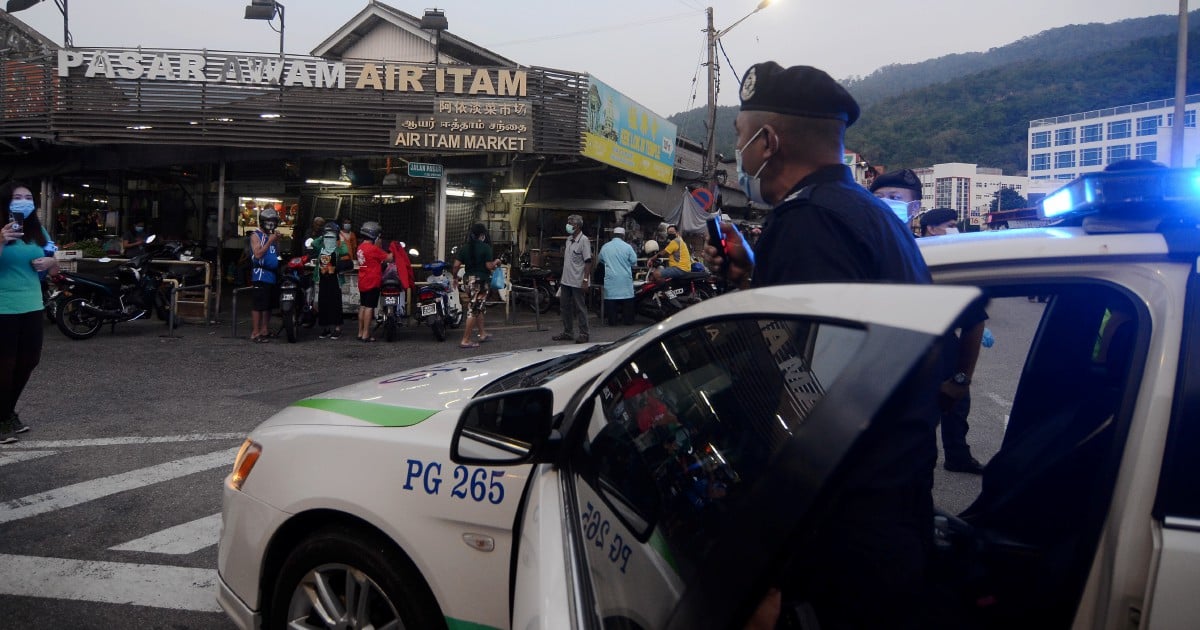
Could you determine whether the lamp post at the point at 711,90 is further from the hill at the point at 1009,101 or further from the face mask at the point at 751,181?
the face mask at the point at 751,181

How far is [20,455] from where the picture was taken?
5.80 m

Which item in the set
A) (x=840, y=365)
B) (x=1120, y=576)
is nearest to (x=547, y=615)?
(x=840, y=365)

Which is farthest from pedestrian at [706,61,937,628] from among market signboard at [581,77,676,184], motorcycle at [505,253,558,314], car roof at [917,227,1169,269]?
market signboard at [581,77,676,184]

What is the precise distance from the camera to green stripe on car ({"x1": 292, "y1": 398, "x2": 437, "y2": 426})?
2564mm

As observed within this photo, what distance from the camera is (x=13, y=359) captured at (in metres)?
5.81

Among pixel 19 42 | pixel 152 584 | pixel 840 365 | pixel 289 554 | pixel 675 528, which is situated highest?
pixel 19 42

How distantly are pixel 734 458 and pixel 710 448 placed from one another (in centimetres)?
11

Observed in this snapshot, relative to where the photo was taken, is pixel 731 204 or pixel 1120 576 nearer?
pixel 1120 576

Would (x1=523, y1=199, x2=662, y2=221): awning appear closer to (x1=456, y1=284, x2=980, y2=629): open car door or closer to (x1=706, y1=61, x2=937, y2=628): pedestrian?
(x1=706, y1=61, x2=937, y2=628): pedestrian

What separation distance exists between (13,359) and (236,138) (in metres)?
9.56

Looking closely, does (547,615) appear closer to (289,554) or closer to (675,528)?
(675,528)

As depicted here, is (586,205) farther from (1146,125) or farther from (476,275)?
(1146,125)

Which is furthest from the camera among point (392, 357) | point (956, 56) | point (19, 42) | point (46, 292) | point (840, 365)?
point (956, 56)

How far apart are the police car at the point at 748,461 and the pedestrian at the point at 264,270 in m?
9.29
